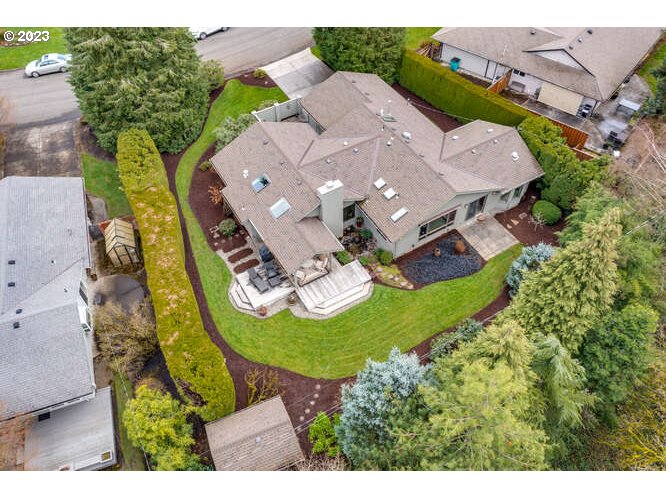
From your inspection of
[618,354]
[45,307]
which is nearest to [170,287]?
[45,307]

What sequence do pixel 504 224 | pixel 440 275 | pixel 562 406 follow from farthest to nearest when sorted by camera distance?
pixel 504 224 < pixel 440 275 < pixel 562 406

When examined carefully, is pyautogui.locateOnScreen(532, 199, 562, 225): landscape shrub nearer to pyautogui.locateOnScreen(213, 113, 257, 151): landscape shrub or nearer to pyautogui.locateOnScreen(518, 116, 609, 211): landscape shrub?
pyautogui.locateOnScreen(518, 116, 609, 211): landscape shrub

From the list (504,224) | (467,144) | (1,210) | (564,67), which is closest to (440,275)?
(504,224)

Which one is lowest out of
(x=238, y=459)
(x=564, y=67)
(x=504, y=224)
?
(x=238, y=459)

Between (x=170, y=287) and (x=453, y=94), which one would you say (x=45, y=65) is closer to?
(x=170, y=287)

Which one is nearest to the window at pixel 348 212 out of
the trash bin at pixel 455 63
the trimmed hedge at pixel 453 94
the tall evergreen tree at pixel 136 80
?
the trimmed hedge at pixel 453 94

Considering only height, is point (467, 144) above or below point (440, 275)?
above

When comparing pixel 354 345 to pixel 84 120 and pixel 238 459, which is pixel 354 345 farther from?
pixel 84 120
